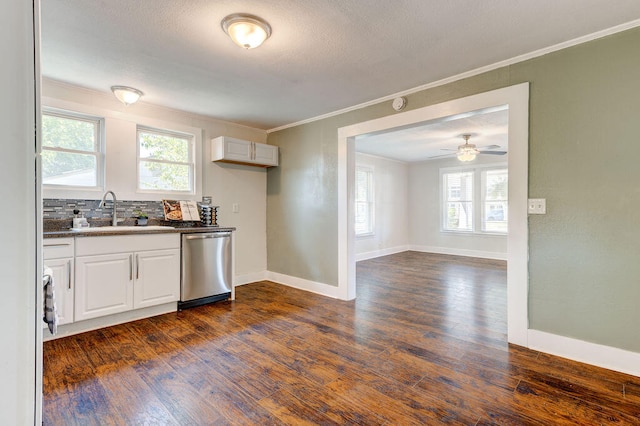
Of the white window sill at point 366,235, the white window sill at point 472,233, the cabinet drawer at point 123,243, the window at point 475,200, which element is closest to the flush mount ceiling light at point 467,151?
the window at point 475,200

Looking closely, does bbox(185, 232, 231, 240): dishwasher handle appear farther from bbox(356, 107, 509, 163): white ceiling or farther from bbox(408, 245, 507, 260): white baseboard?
bbox(408, 245, 507, 260): white baseboard

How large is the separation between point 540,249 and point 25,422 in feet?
9.99

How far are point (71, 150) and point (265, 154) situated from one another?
7.42ft

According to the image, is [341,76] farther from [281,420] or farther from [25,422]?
[25,422]

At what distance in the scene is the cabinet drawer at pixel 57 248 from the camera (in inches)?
102

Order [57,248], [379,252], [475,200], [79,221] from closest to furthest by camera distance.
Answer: [57,248] → [79,221] → [475,200] → [379,252]

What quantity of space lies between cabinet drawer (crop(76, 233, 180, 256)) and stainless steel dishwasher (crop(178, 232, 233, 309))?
0.55 feet

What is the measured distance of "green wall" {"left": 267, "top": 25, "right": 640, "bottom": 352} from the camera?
84.7 inches

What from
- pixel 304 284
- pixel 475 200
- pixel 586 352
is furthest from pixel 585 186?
pixel 475 200

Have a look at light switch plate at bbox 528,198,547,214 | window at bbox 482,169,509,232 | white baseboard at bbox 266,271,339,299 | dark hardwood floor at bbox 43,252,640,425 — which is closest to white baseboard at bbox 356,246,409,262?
window at bbox 482,169,509,232

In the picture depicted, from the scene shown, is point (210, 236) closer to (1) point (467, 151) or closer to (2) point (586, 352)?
(2) point (586, 352)

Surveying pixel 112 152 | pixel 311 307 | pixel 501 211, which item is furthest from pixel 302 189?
pixel 501 211

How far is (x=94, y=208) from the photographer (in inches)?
133

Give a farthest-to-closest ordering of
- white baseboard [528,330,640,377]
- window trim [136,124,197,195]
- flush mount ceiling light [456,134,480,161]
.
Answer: flush mount ceiling light [456,134,480,161]
window trim [136,124,197,195]
white baseboard [528,330,640,377]
